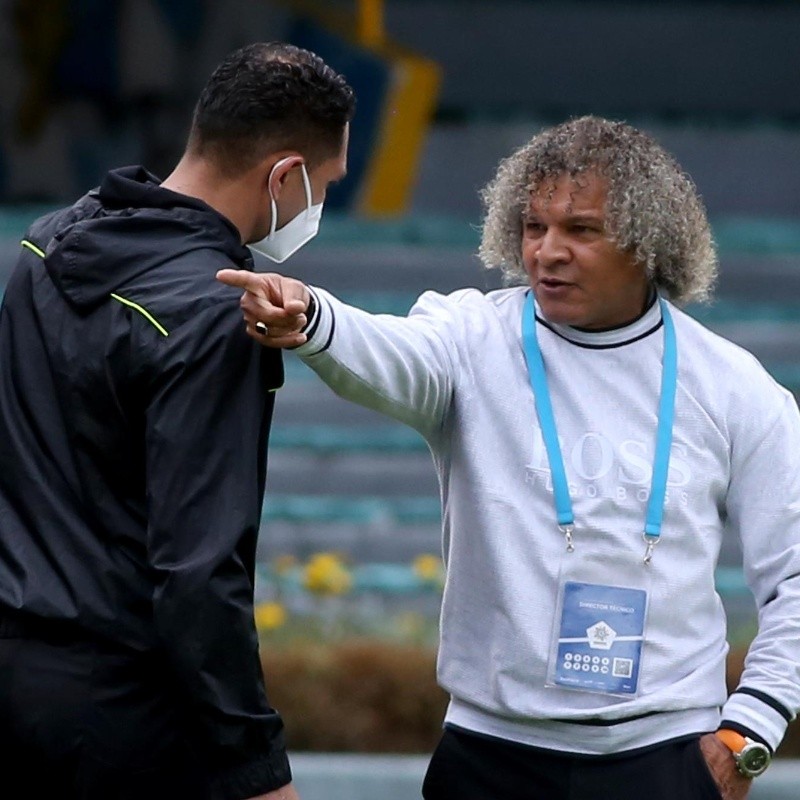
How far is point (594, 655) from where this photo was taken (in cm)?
308

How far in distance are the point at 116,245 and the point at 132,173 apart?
0.17m

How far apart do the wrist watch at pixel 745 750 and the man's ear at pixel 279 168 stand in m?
1.12

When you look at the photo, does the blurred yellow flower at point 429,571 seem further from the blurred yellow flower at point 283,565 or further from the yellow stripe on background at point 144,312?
the yellow stripe on background at point 144,312

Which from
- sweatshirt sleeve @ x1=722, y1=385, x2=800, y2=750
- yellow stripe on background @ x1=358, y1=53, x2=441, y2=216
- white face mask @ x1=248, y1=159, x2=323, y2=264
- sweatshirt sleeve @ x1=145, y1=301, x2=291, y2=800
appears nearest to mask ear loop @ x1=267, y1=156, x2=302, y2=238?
white face mask @ x1=248, y1=159, x2=323, y2=264

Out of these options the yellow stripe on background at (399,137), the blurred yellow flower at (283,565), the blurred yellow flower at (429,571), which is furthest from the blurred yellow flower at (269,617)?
the yellow stripe on background at (399,137)

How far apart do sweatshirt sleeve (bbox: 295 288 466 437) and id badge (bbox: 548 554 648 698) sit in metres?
0.35

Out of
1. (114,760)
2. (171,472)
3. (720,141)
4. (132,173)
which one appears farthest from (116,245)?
(720,141)

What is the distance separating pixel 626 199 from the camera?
10.4ft

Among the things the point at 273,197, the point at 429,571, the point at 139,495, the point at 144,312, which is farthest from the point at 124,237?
the point at 429,571

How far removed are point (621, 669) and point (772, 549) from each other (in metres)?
0.34

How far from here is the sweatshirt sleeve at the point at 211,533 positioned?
8.93ft

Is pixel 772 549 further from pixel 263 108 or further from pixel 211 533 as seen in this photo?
pixel 263 108

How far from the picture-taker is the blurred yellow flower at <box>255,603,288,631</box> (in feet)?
19.6

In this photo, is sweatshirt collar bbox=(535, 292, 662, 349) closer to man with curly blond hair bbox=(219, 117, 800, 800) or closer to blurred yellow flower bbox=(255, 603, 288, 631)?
man with curly blond hair bbox=(219, 117, 800, 800)
